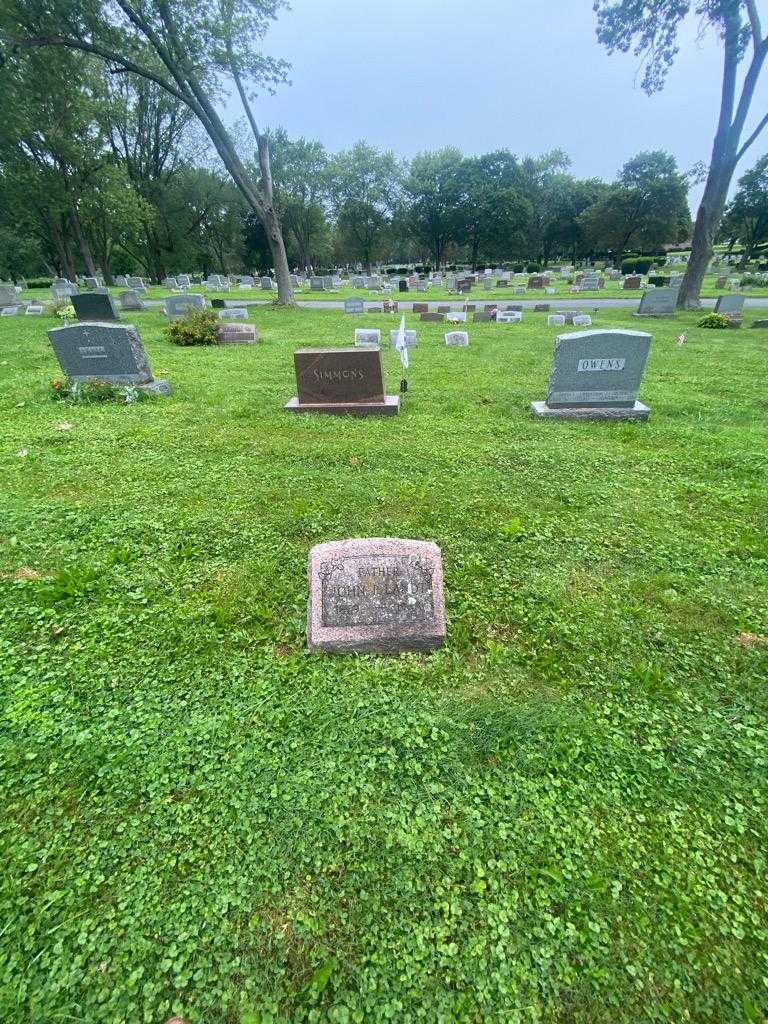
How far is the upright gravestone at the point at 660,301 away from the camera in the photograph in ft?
60.3

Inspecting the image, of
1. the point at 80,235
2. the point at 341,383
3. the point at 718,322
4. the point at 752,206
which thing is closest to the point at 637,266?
the point at 752,206

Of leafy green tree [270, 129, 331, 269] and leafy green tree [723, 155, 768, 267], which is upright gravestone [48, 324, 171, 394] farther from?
leafy green tree [723, 155, 768, 267]

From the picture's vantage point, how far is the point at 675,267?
45.4 meters

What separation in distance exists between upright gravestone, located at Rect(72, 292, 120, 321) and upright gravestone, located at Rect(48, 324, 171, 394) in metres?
11.0

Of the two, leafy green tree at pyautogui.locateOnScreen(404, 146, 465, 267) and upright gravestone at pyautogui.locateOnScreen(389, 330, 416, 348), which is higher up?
leafy green tree at pyautogui.locateOnScreen(404, 146, 465, 267)

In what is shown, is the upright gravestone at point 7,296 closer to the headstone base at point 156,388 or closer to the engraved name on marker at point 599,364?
the headstone base at point 156,388

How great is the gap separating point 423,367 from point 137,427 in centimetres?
621

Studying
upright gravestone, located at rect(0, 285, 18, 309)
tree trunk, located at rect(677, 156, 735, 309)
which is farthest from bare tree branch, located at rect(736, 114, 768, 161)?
upright gravestone, located at rect(0, 285, 18, 309)

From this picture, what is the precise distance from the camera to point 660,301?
18.5 m

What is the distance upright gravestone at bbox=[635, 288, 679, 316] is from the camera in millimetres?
18391

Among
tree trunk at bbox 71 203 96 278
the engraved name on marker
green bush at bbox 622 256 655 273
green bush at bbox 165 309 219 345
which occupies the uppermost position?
tree trunk at bbox 71 203 96 278

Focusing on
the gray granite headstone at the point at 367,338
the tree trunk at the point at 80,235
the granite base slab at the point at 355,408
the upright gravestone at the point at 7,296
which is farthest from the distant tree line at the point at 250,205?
the granite base slab at the point at 355,408

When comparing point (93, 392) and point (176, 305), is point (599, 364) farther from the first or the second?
point (176, 305)

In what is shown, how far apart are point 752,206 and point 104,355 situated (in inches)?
2505
